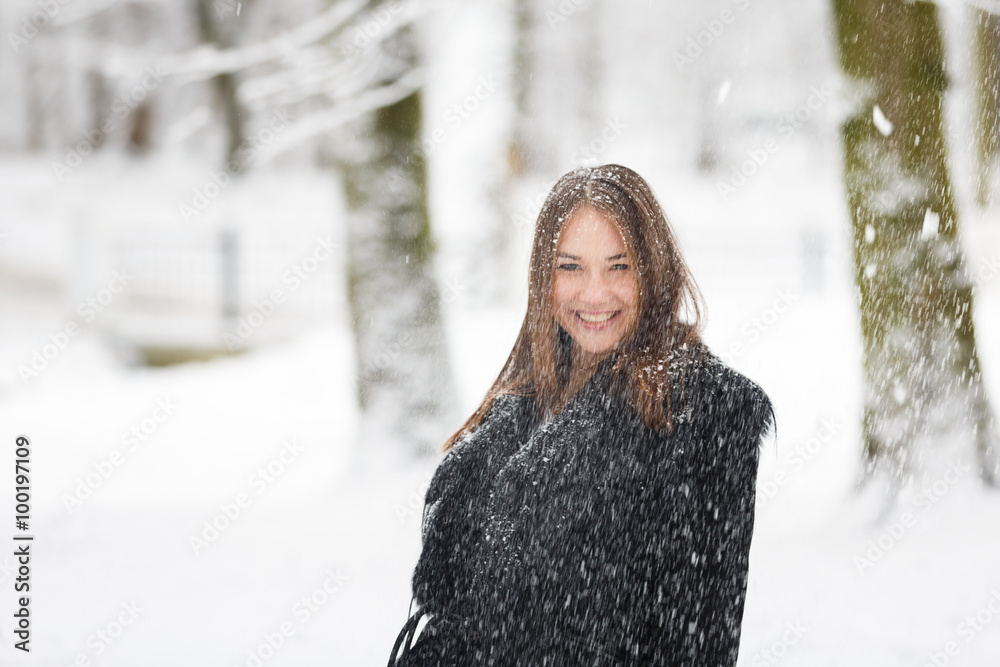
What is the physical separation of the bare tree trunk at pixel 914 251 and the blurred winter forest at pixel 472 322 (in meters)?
0.01

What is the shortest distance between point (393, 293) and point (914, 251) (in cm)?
276

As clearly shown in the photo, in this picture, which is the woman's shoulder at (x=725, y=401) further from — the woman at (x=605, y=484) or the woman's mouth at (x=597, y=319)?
the woman's mouth at (x=597, y=319)

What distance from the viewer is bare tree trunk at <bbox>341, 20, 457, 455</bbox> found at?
463cm

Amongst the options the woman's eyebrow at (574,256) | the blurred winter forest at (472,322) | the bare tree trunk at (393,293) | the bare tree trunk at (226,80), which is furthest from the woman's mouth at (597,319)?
the bare tree trunk at (226,80)

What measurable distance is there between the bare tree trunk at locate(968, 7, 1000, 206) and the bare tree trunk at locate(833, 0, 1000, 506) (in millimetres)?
1802

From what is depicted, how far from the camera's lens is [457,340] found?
5.94 m

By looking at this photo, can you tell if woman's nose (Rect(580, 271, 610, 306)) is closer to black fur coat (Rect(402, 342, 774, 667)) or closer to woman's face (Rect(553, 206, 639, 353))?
woman's face (Rect(553, 206, 639, 353))

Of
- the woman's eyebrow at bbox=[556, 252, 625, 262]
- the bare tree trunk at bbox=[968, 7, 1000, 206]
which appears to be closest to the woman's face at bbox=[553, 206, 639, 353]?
the woman's eyebrow at bbox=[556, 252, 625, 262]

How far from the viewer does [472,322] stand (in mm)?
6305

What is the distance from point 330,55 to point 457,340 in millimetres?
2183

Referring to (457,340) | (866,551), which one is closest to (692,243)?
(457,340)

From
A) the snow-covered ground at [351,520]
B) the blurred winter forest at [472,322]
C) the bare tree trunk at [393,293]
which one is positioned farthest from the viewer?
the bare tree trunk at [393,293]

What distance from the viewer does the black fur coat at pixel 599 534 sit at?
5.20 feet

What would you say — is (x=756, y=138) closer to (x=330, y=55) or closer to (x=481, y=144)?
(x=481, y=144)
